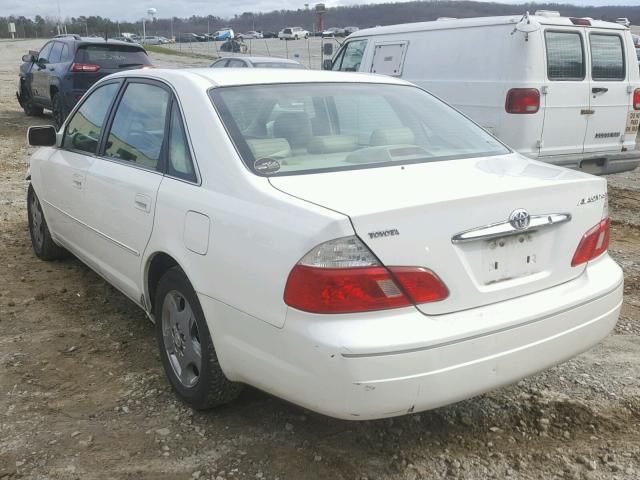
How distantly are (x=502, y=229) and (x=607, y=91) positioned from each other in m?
6.03

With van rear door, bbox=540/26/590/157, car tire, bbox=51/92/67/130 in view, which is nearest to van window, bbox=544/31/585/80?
van rear door, bbox=540/26/590/157

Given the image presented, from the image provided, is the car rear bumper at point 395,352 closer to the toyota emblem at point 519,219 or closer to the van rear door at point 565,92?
the toyota emblem at point 519,219

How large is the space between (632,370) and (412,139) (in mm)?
1736

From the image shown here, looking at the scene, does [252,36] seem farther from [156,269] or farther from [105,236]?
[156,269]

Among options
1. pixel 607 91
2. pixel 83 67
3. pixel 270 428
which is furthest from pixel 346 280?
pixel 83 67

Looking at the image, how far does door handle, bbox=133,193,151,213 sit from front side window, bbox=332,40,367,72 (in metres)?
6.94

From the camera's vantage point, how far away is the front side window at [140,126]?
341cm

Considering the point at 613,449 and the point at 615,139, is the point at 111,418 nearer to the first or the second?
the point at 613,449

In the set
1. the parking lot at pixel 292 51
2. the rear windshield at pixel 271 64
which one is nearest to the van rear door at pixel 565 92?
the rear windshield at pixel 271 64

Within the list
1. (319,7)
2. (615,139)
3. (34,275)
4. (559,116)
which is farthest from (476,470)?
(319,7)

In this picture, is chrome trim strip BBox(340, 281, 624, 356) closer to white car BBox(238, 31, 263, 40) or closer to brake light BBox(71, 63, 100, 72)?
brake light BBox(71, 63, 100, 72)

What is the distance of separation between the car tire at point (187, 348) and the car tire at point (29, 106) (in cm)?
1402

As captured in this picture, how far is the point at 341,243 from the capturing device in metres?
2.26

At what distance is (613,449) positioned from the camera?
9.23 feet
